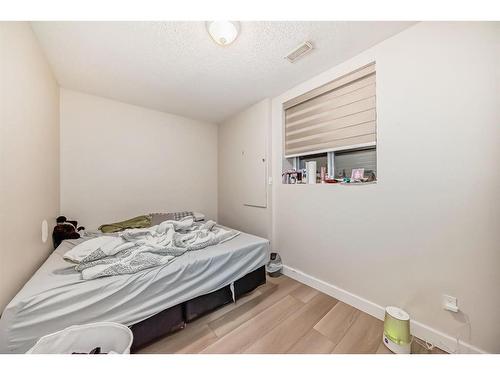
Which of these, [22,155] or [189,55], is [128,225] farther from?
[189,55]

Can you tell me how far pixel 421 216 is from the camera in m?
1.24

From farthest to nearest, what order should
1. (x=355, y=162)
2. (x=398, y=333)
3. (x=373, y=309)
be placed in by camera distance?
(x=355, y=162) < (x=373, y=309) < (x=398, y=333)

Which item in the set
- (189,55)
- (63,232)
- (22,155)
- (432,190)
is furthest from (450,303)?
(63,232)

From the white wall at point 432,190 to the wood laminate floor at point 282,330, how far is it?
0.26 metres

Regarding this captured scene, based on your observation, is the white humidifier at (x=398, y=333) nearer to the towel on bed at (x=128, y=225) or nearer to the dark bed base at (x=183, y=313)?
the dark bed base at (x=183, y=313)

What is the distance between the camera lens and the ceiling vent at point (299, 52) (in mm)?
1430

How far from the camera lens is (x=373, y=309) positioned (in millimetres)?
1456

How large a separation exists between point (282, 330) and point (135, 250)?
126cm

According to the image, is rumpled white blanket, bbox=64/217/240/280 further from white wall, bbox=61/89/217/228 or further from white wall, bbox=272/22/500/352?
white wall, bbox=272/22/500/352

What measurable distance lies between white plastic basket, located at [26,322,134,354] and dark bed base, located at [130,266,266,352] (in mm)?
146

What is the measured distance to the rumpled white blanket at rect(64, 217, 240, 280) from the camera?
3.78 ft

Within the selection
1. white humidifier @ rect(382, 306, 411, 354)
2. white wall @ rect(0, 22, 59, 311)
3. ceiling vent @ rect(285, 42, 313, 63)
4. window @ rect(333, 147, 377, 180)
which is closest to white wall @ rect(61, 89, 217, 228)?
white wall @ rect(0, 22, 59, 311)
